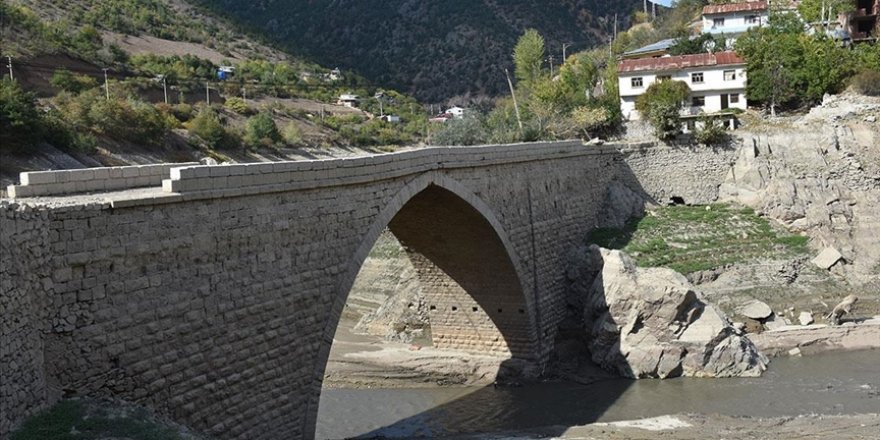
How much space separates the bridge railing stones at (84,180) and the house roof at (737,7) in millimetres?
40657

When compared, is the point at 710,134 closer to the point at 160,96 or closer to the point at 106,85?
the point at 106,85

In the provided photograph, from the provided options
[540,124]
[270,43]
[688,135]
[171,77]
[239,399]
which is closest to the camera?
[239,399]

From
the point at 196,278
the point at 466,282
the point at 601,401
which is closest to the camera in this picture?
the point at 196,278

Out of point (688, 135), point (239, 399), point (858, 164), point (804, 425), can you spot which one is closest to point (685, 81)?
point (688, 135)

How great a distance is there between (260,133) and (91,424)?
2930cm

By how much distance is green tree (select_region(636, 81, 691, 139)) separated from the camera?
3147cm

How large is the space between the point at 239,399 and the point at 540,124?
23.6m

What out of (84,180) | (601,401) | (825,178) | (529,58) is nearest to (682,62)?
(825,178)

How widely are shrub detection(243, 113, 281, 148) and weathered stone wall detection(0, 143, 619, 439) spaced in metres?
20.5

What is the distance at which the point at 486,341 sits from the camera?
76.4ft

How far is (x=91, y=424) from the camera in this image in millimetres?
9477

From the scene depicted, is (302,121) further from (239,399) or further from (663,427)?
(239,399)

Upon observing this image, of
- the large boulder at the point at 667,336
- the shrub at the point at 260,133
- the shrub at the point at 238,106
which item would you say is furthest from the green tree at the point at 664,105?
the shrub at the point at 238,106

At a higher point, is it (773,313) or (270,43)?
(270,43)
